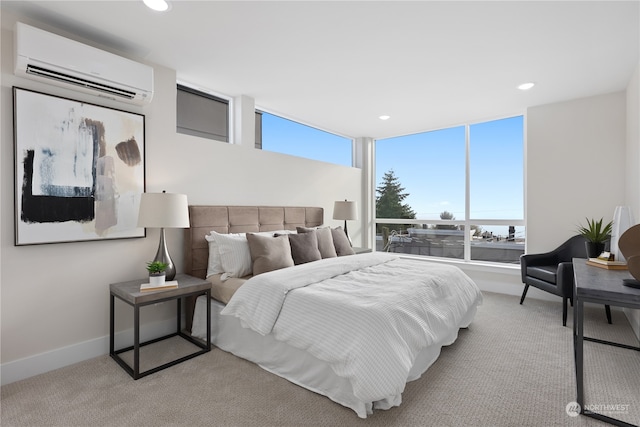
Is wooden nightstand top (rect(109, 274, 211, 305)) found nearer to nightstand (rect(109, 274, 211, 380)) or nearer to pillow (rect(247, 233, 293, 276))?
nightstand (rect(109, 274, 211, 380))

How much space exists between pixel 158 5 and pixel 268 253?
202 centimetres

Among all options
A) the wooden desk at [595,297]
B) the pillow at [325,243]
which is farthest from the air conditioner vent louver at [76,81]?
the wooden desk at [595,297]

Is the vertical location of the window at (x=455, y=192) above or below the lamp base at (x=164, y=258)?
above

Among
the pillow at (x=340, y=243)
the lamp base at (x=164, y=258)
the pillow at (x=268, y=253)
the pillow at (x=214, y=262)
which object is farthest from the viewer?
the pillow at (x=340, y=243)

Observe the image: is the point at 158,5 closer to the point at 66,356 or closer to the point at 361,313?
the point at 361,313

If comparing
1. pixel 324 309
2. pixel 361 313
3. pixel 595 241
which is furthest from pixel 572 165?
pixel 324 309

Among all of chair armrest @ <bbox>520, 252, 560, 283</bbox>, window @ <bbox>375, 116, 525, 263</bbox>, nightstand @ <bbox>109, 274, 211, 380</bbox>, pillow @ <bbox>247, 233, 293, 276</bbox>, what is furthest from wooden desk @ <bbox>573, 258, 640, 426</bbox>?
window @ <bbox>375, 116, 525, 263</bbox>

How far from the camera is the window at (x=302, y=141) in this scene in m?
4.32

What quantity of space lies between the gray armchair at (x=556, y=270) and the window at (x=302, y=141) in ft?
10.5

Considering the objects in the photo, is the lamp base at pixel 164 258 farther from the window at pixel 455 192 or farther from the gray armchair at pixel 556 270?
the window at pixel 455 192

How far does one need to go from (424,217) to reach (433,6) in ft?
12.5

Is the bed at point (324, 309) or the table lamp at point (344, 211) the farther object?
the table lamp at point (344, 211)

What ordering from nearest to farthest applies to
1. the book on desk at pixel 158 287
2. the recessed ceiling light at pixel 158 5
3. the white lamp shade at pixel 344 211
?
1. the recessed ceiling light at pixel 158 5
2. the book on desk at pixel 158 287
3. the white lamp shade at pixel 344 211

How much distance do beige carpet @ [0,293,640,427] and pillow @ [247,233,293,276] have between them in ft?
2.56
